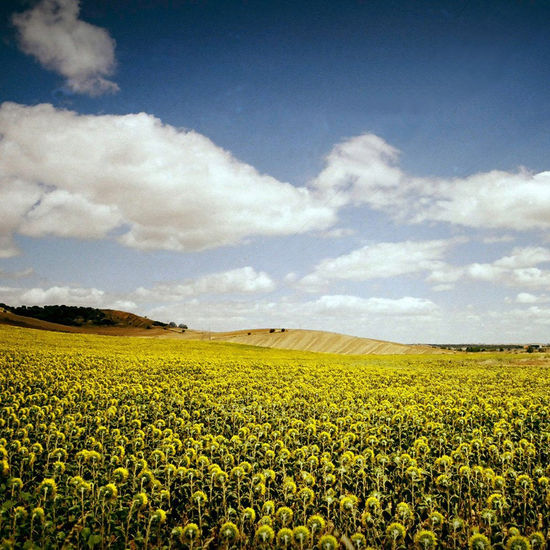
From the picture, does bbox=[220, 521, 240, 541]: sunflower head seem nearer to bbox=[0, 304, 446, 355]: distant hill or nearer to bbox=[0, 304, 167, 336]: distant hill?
bbox=[0, 304, 446, 355]: distant hill

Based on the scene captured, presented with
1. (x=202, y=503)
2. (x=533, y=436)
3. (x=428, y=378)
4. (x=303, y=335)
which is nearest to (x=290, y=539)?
(x=202, y=503)

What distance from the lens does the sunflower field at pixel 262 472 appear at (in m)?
5.55

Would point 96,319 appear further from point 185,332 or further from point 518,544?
point 518,544

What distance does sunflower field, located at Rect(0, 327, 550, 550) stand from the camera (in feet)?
18.2

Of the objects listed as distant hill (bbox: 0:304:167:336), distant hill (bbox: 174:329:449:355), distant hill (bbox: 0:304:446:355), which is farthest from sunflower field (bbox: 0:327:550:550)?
distant hill (bbox: 0:304:167:336)

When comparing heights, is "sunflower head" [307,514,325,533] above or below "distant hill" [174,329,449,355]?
above

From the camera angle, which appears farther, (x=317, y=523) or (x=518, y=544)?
(x=317, y=523)

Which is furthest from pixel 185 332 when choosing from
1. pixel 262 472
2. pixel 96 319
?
pixel 262 472

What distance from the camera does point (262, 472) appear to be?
7.89 m

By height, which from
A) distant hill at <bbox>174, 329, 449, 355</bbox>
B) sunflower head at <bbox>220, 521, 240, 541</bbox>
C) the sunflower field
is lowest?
distant hill at <bbox>174, 329, 449, 355</bbox>

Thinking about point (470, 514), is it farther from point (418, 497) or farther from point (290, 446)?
point (290, 446)

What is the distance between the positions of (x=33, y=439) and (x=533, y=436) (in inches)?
546

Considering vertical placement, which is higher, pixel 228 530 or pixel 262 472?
pixel 228 530

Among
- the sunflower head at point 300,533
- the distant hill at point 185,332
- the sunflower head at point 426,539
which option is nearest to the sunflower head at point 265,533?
the sunflower head at point 300,533
